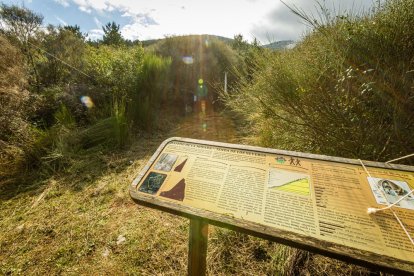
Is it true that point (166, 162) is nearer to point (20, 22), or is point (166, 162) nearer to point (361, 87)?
point (361, 87)

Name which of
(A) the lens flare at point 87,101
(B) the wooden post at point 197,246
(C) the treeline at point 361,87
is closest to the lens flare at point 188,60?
(A) the lens flare at point 87,101

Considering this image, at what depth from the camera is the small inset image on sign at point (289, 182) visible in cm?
116

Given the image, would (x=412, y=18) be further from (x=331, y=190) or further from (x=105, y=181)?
(x=105, y=181)

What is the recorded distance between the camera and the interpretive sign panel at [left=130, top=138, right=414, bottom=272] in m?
0.91

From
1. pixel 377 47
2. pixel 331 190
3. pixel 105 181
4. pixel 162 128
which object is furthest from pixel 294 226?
pixel 162 128

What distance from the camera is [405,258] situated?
2.75ft

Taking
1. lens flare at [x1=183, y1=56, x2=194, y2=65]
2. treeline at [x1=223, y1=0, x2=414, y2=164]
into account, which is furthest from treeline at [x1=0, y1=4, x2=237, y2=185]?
treeline at [x1=223, y1=0, x2=414, y2=164]

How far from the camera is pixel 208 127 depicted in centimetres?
563

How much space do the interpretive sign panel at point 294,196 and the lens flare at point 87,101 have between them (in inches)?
144

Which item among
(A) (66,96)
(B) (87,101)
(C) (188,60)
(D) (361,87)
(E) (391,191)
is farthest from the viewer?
(C) (188,60)

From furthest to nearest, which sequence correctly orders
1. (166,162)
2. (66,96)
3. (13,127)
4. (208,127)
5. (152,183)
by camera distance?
1. (208,127)
2. (66,96)
3. (13,127)
4. (166,162)
5. (152,183)

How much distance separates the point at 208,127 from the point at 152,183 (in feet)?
14.3

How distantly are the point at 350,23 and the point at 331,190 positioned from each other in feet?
6.93

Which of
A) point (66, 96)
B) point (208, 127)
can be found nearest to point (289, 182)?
point (208, 127)
